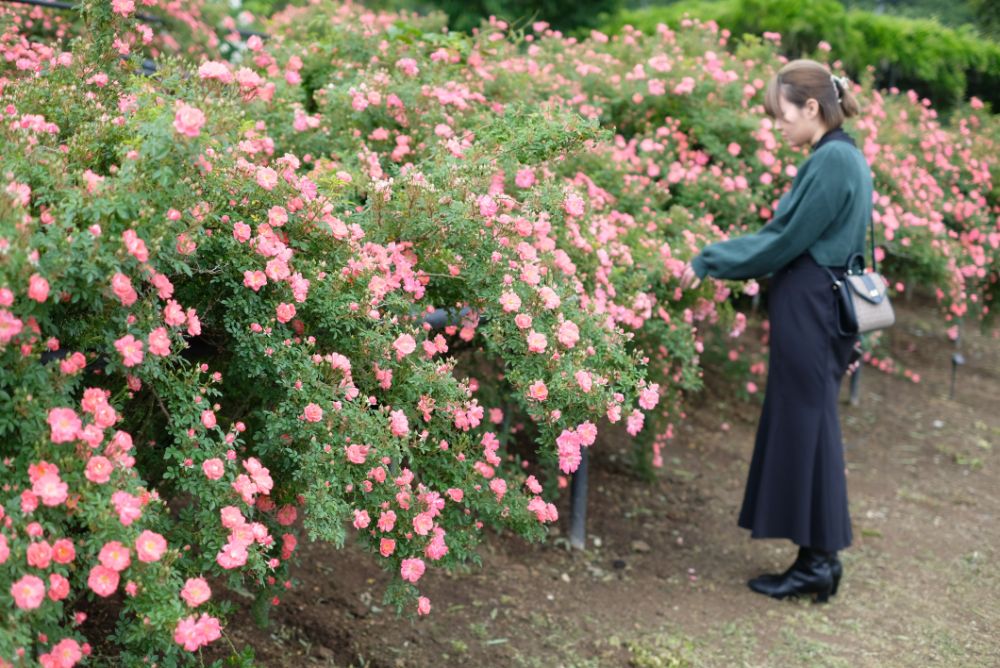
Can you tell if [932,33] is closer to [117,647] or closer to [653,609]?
[653,609]

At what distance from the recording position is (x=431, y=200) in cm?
254

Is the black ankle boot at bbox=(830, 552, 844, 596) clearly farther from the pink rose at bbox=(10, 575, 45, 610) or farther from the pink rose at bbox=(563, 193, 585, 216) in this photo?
the pink rose at bbox=(10, 575, 45, 610)

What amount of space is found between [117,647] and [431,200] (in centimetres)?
136

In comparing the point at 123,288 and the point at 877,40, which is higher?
the point at 123,288

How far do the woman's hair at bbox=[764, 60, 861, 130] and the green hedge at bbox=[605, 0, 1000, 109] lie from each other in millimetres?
6257

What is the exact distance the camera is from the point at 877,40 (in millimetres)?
11227

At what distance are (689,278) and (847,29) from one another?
7.86 metres

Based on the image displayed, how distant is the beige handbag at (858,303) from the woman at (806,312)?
30 mm

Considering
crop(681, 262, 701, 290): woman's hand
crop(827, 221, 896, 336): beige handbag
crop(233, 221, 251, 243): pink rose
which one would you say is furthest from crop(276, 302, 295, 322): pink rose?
crop(827, 221, 896, 336): beige handbag

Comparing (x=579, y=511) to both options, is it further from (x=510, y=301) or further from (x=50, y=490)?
(x=50, y=490)

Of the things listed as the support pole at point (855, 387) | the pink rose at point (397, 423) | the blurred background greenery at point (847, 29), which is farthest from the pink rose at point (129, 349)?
the blurred background greenery at point (847, 29)

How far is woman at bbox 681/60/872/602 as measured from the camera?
3.57m

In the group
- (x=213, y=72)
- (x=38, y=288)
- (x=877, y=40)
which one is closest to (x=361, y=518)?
(x=38, y=288)

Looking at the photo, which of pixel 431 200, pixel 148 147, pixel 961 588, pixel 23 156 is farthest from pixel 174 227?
pixel 961 588
